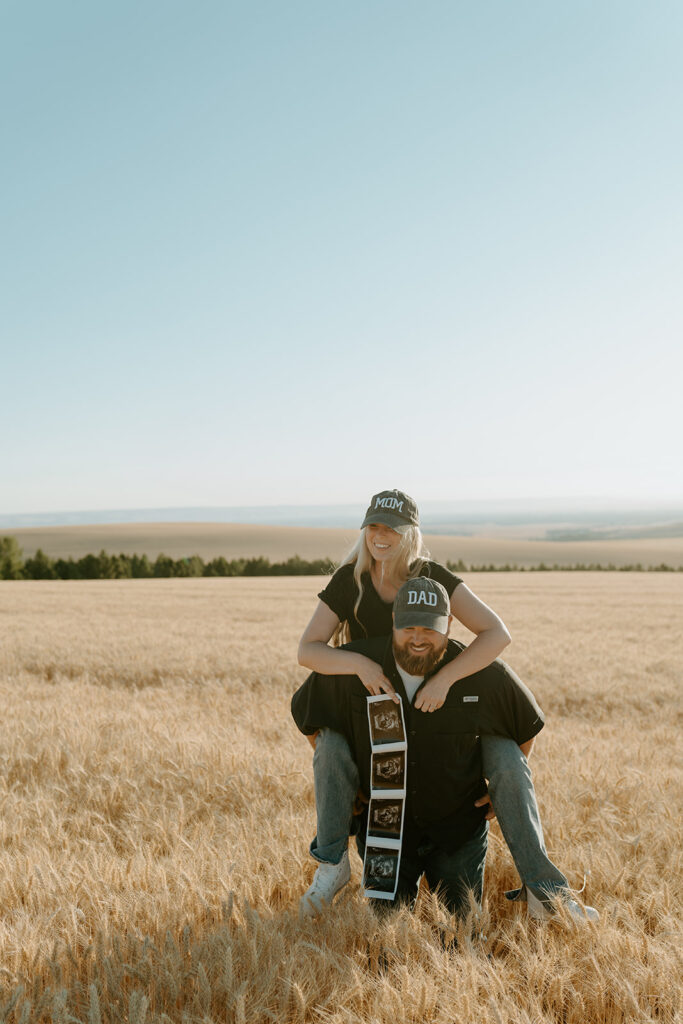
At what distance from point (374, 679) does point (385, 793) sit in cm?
48

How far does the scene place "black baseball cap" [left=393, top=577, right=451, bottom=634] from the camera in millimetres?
2840

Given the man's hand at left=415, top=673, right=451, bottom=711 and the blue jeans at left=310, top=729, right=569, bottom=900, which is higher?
the man's hand at left=415, top=673, right=451, bottom=711

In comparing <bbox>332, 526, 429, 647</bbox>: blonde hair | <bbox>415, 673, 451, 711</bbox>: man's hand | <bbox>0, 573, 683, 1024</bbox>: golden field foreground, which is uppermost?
<bbox>332, 526, 429, 647</bbox>: blonde hair

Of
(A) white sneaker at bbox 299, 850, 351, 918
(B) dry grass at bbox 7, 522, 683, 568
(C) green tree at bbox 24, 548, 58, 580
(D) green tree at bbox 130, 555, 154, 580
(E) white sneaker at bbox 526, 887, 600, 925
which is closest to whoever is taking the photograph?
(E) white sneaker at bbox 526, 887, 600, 925

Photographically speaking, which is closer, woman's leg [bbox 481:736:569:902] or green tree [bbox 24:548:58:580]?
woman's leg [bbox 481:736:569:902]

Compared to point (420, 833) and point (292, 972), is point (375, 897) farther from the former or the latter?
point (292, 972)

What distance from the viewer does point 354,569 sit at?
3.45 metres

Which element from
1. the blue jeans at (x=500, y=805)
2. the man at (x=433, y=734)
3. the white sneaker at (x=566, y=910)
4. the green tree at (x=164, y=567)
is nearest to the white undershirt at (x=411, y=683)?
the man at (x=433, y=734)

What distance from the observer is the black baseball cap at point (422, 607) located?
9.32ft

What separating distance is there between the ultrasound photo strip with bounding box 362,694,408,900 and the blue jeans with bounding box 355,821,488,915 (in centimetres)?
11

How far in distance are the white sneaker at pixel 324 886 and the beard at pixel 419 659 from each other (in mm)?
852

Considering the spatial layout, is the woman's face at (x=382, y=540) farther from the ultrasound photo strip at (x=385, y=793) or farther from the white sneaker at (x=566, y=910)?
the white sneaker at (x=566, y=910)

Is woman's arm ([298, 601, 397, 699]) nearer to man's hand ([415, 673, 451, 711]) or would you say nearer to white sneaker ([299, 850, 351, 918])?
man's hand ([415, 673, 451, 711])

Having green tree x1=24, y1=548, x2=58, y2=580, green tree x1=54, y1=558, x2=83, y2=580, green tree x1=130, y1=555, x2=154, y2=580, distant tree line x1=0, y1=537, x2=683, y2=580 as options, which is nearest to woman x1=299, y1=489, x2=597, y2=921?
distant tree line x1=0, y1=537, x2=683, y2=580
